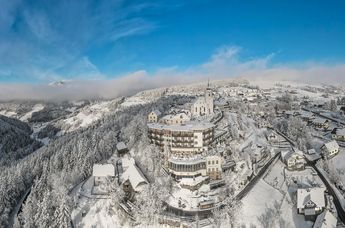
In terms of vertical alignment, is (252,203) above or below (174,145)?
below

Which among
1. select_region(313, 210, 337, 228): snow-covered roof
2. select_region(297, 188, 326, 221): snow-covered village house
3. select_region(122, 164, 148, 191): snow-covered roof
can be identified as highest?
select_region(122, 164, 148, 191): snow-covered roof

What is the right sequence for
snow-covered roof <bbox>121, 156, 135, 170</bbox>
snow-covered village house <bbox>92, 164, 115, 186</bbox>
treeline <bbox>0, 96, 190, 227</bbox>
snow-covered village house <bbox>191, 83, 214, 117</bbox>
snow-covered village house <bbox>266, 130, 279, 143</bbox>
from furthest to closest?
snow-covered village house <bbox>191, 83, 214, 117</bbox> → snow-covered village house <bbox>266, 130, 279, 143</bbox> → snow-covered roof <bbox>121, 156, 135, 170</bbox> → snow-covered village house <bbox>92, 164, 115, 186</bbox> → treeline <bbox>0, 96, 190, 227</bbox>

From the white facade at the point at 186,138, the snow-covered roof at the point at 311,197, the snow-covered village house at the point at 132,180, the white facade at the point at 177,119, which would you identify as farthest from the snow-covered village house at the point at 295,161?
the snow-covered village house at the point at 132,180

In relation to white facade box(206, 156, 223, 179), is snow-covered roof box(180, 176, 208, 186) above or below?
below

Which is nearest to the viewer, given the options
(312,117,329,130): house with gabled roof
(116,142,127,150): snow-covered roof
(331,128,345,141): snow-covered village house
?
(116,142,127,150): snow-covered roof

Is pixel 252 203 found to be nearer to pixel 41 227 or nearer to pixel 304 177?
pixel 304 177

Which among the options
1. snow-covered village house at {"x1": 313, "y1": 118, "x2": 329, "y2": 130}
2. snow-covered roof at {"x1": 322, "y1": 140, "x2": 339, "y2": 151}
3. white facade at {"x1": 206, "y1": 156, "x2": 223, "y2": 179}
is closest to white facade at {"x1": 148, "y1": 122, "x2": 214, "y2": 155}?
white facade at {"x1": 206, "y1": 156, "x2": 223, "y2": 179}

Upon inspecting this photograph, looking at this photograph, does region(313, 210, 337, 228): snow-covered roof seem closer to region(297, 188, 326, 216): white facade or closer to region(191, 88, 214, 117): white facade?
region(297, 188, 326, 216): white facade

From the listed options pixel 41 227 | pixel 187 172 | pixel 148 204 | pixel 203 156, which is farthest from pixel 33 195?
pixel 203 156
